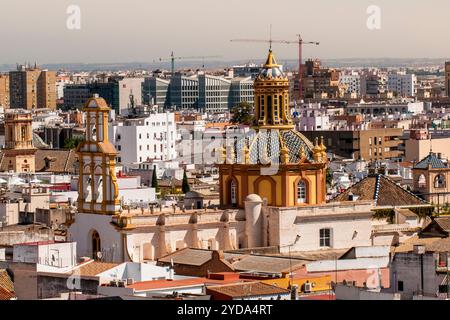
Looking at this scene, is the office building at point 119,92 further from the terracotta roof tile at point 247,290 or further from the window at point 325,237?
the terracotta roof tile at point 247,290

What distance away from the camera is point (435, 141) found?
3944 inches

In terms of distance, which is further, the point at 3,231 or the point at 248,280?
the point at 3,231

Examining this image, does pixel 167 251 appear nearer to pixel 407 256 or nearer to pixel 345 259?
pixel 345 259

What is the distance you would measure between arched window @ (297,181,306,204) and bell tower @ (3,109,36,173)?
40764 millimetres

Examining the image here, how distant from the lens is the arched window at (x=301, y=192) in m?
46.2

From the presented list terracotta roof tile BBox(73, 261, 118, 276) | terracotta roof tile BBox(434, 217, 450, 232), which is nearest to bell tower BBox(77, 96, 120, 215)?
terracotta roof tile BBox(73, 261, 118, 276)

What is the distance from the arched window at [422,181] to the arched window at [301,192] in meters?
14.6

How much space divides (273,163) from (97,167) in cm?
396

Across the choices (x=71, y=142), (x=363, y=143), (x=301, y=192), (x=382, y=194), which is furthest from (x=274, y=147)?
(x=71, y=142)

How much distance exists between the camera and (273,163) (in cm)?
4612

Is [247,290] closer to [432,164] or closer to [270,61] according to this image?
[270,61]

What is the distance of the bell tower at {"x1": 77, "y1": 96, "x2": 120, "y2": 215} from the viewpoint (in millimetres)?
44438

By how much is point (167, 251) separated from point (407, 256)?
1013 centimetres
